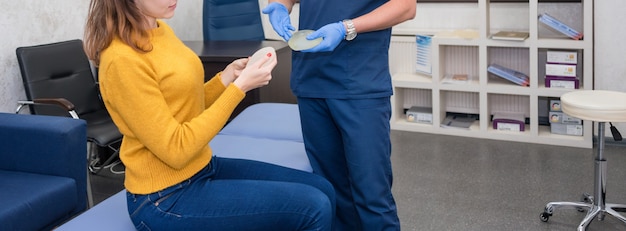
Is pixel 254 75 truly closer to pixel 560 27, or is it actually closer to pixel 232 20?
pixel 560 27

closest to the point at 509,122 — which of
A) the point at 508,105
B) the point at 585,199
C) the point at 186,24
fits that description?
the point at 508,105

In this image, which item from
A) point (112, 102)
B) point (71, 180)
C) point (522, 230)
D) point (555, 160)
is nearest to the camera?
point (112, 102)

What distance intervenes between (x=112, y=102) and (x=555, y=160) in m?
2.82

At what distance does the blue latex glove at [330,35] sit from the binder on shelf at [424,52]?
2.51 m

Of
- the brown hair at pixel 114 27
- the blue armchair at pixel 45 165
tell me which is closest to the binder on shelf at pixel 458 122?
the blue armchair at pixel 45 165

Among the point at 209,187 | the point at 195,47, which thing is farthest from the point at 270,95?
the point at 209,187

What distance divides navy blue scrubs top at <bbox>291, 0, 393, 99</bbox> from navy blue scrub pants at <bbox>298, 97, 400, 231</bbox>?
3cm

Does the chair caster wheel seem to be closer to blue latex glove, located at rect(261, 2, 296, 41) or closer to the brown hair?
blue latex glove, located at rect(261, 2, 296, 41)

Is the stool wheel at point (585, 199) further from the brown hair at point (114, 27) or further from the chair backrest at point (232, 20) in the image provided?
the chair backrest at point (232, 20)

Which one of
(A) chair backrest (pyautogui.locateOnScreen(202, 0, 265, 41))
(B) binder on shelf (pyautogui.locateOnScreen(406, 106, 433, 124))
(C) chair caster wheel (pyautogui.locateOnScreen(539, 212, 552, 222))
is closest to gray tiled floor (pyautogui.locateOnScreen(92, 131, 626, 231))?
(C) chair caster wheel (pyautogui.locateOnScreen(539, 212, 552, 222))

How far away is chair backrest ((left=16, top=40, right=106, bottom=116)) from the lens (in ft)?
11.2

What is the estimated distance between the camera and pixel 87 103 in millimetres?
3713

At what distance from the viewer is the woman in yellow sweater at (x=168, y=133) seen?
1567 millimetres

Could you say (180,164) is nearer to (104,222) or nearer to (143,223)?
(143,223)
